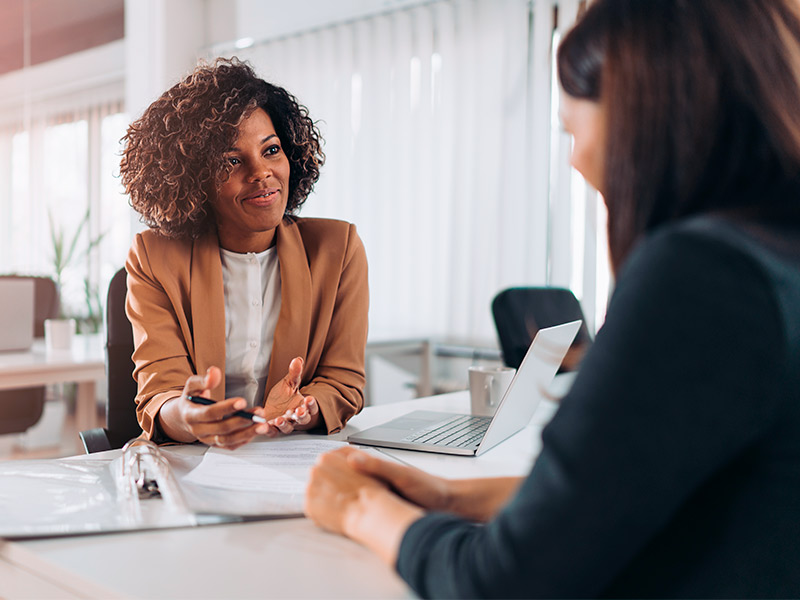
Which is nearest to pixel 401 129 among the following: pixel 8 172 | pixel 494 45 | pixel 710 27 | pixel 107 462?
pixel 494 45

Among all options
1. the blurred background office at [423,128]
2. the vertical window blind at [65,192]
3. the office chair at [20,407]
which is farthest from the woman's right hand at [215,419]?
the vertical window blind at [65,192]

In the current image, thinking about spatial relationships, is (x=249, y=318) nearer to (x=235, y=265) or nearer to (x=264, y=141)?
(x=235, y=265)

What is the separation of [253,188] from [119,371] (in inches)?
20.6

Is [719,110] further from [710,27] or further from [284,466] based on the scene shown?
[284,466]

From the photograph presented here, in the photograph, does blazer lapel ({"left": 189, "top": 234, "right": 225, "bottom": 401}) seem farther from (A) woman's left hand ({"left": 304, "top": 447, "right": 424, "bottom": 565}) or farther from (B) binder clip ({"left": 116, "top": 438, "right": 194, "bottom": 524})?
(A) woman's left hand ({"left": 304, "top": 447, "right": 424, "bottom": 565})

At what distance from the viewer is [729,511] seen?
52 cm

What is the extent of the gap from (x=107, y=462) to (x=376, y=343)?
204cm

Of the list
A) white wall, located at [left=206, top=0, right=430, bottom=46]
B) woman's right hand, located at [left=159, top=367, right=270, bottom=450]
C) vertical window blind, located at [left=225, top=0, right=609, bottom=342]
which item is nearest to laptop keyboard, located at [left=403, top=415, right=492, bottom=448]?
woman's right hand, located at [left=159, top=367, right=270, bottom=450]

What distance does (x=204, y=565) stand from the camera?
650 millimetres

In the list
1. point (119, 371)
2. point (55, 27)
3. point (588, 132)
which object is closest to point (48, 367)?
point (119, 371)

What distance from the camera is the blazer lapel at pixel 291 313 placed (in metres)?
1.37

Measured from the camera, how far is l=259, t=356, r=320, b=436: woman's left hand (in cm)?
117

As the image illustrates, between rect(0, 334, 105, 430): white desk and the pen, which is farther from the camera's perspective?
rect(0, 334, 105, 430): white desk

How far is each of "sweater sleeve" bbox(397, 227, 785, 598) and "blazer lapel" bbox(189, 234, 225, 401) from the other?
930mm
